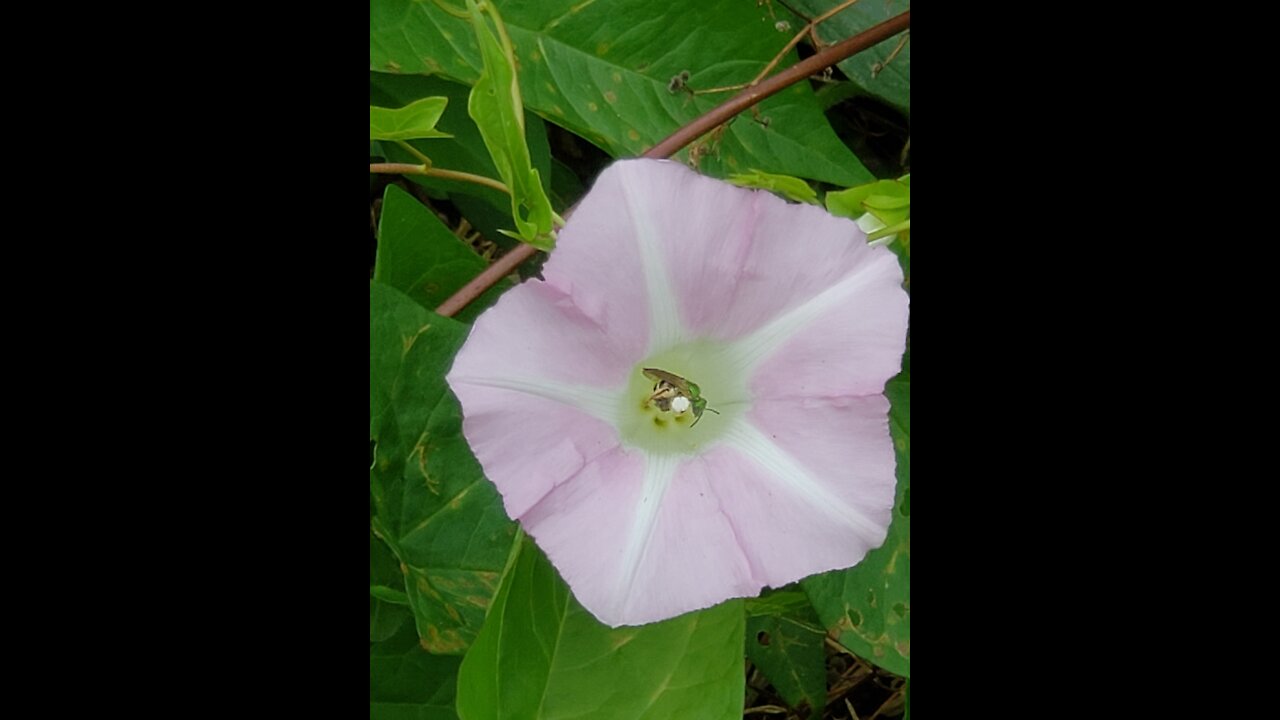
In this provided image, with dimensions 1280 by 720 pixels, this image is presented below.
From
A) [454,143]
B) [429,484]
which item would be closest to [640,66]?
[454,143]

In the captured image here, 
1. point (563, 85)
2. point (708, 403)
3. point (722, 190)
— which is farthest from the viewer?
point (563, 85)

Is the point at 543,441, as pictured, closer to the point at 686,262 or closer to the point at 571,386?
the point at 571,386

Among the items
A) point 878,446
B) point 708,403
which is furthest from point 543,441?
point 878,446

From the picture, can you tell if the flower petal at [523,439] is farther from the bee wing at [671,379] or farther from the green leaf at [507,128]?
the green leaf at [507,128]

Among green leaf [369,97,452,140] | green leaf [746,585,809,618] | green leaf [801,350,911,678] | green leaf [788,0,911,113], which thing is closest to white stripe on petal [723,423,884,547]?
green leaf [801,350,911,678]

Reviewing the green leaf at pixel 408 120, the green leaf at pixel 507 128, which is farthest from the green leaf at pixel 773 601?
the green leaf at pixel 408 120

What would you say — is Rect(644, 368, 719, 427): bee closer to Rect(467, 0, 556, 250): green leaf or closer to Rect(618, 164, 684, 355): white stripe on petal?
Rect(618, 164, 684, 355): white stripe on petal
